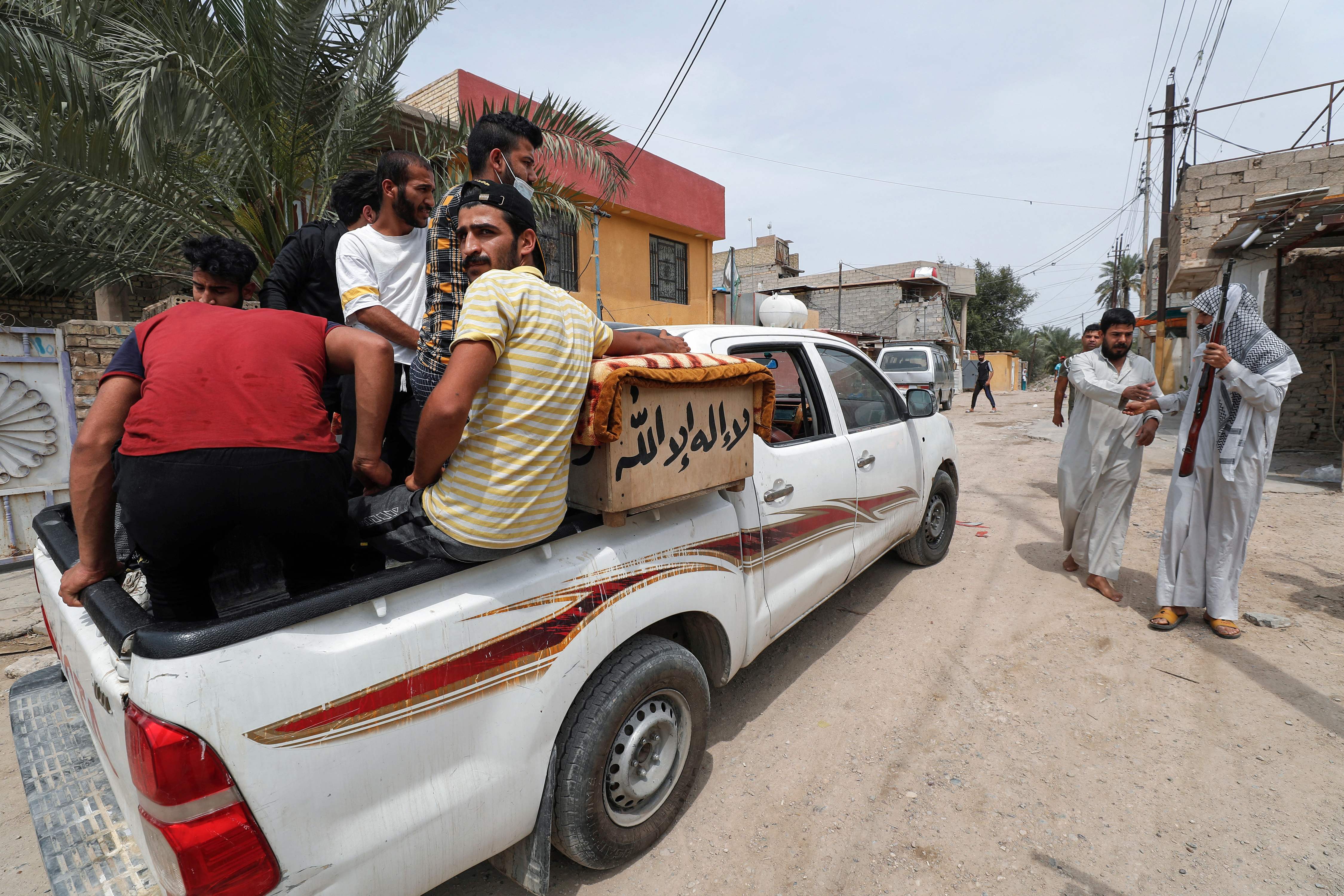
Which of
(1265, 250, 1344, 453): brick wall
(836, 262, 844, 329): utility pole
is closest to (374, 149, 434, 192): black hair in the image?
(1265, 250, 1344, 453): brick wall

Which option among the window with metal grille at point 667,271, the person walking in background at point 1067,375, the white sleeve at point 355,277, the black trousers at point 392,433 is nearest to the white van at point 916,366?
the window with metal grille at point 667,271

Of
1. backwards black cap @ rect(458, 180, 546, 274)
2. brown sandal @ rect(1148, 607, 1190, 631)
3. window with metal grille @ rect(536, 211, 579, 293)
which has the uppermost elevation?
window with metal grille @ rect(536, 211, 579, 293)

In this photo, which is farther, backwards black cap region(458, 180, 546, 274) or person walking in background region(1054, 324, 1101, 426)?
person walking in background region(1054, 324, 1101, 426)

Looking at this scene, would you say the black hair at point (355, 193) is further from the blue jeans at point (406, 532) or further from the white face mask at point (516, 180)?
the blue jeans at point (406, 532)

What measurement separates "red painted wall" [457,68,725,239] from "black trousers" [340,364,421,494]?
8.23 meters

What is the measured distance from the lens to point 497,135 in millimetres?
2854

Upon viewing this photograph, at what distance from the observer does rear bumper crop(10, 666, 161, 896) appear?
146 cm

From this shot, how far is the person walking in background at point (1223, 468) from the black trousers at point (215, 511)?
4.26 m

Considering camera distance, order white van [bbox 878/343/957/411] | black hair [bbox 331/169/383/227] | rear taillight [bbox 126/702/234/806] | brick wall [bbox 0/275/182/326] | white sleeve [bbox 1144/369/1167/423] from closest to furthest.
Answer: rear taillight [bbox 126/702/234/806], black hair [bbox 331/169/383/227], white sleeve [bbox 1144/369/1167/423], brick wall [bbox 0/275/182/326], white van [bbox 878/343/957/411]

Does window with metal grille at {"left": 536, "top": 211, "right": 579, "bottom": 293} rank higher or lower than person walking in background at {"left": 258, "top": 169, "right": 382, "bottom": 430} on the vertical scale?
higher

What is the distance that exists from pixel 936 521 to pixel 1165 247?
16.6m

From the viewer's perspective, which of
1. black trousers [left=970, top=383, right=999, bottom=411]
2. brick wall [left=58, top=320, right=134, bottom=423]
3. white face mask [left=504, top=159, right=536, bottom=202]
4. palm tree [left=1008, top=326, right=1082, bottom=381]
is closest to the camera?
white face mask [left=504, top=159, right=536, bottom=202]

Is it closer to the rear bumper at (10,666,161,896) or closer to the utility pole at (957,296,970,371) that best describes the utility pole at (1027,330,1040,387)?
the utility pole at (957,296,970,371)

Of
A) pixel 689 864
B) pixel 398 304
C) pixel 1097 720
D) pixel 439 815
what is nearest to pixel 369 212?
pixel 398 304
